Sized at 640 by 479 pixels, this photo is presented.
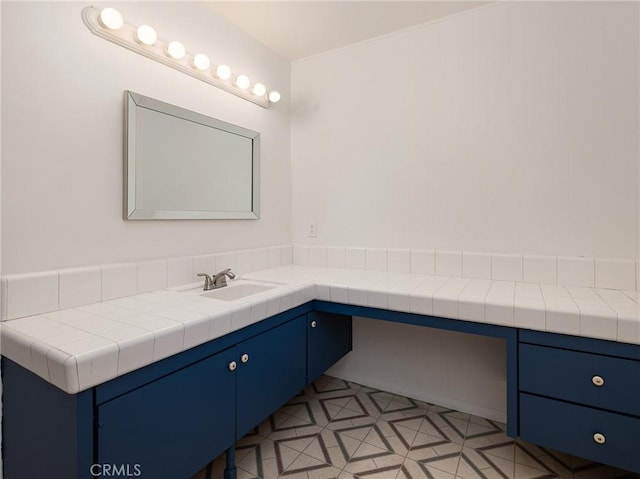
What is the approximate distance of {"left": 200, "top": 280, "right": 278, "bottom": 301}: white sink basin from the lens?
178 cm

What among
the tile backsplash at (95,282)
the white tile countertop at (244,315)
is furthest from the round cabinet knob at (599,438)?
the tile backsplash at (95,282)

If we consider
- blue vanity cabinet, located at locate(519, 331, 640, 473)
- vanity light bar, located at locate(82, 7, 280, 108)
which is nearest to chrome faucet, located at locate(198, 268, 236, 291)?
vanity light bar, located at locate(82, 7, 280, 108)

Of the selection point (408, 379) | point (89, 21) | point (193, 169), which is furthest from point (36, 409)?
point (408, 379)

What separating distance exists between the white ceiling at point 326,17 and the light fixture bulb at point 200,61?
33 centimetres

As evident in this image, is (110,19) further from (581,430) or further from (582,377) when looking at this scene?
(581,430)

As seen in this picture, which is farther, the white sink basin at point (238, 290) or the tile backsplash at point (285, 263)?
the white sink basin at point (238, 290)

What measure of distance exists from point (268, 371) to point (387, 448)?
2.40ft

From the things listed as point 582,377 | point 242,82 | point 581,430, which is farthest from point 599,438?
point 242,82

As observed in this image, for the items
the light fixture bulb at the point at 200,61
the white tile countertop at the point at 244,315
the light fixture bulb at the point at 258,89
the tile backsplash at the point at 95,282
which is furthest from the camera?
the light fixture bulb at the point at 258,89

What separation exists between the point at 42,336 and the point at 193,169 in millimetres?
1021

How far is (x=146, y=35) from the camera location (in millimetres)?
1476

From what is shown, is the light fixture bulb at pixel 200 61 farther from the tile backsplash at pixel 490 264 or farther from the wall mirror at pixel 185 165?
the tile backsplash at pixel 490 264

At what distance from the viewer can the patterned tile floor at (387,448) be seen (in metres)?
1.53

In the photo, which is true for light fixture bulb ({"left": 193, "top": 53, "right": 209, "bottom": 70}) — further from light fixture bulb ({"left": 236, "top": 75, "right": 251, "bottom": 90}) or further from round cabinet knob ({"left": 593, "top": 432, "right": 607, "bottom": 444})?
round cabinet knob ({"left": 593, "top": 432, "right": 607, "bottom": 444})
